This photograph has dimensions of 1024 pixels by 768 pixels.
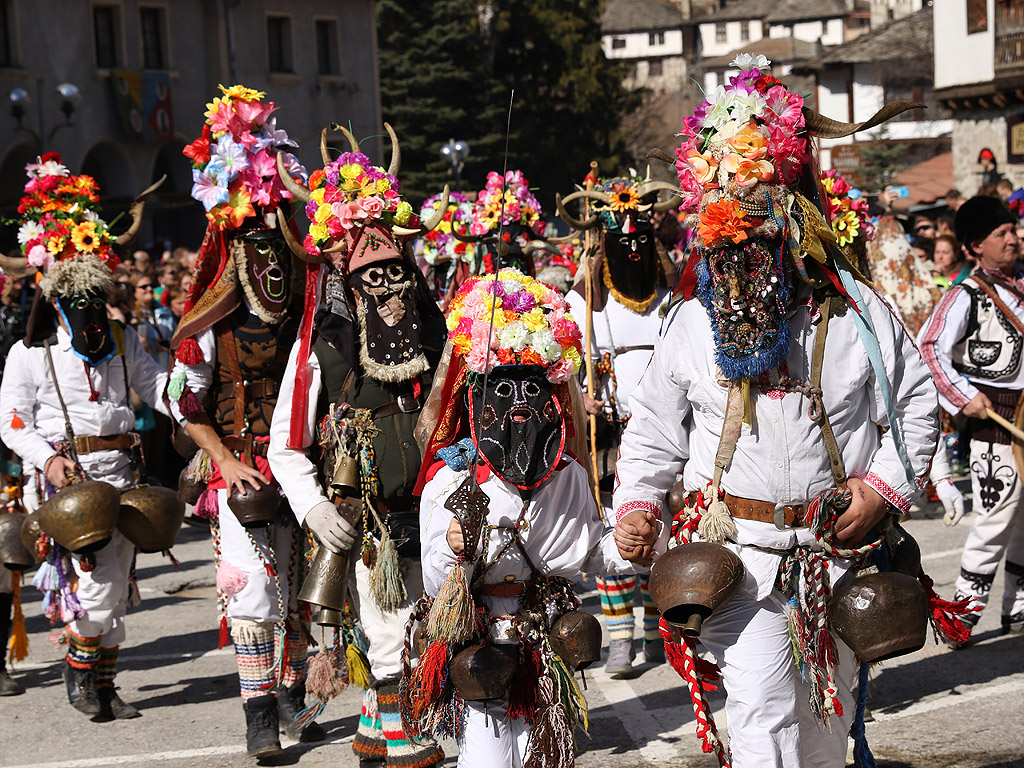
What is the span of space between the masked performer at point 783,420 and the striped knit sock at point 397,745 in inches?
49.6

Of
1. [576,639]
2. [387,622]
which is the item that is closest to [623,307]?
[387,622]

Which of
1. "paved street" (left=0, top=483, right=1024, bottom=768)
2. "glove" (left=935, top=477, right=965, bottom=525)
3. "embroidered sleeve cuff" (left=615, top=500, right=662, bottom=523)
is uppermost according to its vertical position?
"embroidered sleeve cuff" (left=615, top=500, right=662, bottom=523)

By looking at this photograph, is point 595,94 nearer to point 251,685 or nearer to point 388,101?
point 388,101

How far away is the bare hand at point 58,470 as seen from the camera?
21.7 feet

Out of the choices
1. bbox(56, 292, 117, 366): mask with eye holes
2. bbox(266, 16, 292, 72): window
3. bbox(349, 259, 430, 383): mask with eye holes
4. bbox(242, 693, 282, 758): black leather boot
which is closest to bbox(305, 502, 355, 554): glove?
bbox(349, 259, 430, 383): mask with eye holes

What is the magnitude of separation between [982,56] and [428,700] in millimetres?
27516

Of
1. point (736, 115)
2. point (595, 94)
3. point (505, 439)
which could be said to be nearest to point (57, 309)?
point (505, 439)

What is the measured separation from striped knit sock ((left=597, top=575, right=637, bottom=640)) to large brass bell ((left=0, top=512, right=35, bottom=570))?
305 centimetres

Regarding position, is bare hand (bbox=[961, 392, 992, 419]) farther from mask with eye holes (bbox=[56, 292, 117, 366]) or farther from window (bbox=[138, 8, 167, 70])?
window (bbox=[138, 8, 167, 70])

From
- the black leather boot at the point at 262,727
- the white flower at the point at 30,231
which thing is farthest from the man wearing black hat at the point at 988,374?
the white flower at the point at 30,231

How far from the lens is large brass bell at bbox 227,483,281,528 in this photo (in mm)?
5730

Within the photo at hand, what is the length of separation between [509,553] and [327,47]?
3228cm

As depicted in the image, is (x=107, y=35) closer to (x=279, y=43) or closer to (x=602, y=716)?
(x=279, y=43)

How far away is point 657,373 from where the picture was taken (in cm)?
433
